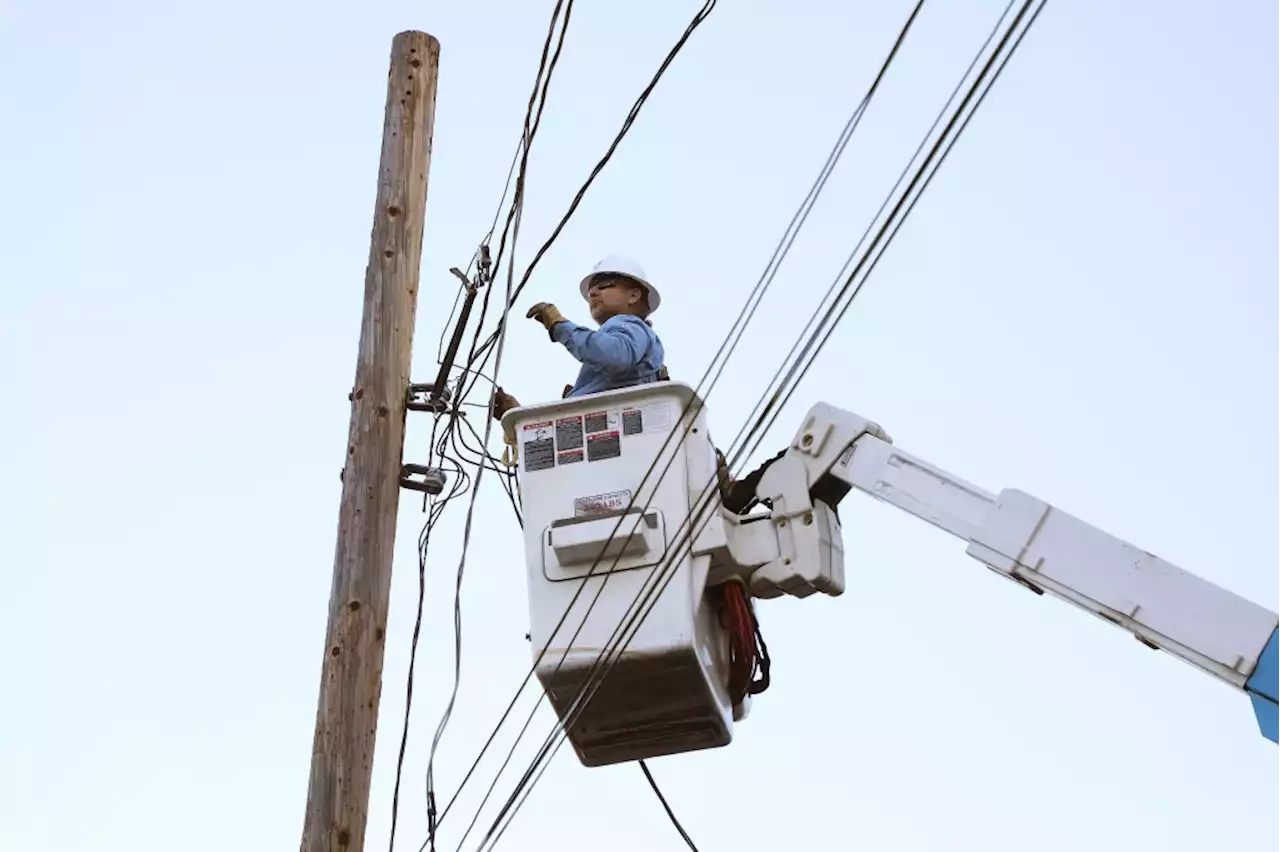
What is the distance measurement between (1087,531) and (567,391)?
2.21 meters

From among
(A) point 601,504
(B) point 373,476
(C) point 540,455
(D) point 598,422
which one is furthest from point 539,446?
(B) point 373,476

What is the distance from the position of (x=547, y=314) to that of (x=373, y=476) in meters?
0.90

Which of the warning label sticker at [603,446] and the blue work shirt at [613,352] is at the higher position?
the blue work shirt at [613,352]

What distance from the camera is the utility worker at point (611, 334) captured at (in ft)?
27.9

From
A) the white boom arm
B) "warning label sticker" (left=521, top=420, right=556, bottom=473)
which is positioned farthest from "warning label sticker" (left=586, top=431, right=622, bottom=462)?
the white boom arm

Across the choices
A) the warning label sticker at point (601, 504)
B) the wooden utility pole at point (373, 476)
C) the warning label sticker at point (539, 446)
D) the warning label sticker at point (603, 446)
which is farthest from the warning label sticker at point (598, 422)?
the wooden utility pole at point (373, 476)

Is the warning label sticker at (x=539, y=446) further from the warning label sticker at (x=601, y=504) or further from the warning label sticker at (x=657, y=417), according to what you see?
the warning label sticker at (x=657, y=417)

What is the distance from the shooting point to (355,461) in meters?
8.41

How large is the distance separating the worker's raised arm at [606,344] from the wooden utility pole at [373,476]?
64cm

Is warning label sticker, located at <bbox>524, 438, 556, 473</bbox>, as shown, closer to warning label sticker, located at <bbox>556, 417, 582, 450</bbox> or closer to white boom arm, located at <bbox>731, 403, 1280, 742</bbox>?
warning label sticker, located at <bbox>556, 417, 582, 450</bbox>

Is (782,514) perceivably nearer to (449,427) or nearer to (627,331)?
(627,331)

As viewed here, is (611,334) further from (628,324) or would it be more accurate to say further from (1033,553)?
(1033,553)

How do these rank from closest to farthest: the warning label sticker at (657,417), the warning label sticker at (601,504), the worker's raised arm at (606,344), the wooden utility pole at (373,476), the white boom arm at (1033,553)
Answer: the white boom arm at (1033,553) → the wooden utility pole at (373,476) → the warning label sticker at (601,504) → the warning label sticker at (657,417) → the worker's raised arm at (606,344)

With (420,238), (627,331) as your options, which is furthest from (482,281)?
(627,331)
